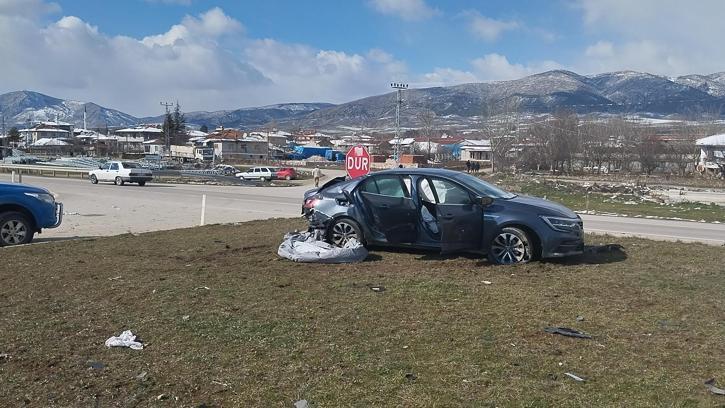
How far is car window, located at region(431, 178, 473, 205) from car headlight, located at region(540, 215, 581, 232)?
1.18 meters

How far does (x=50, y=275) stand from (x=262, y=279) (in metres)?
2.94

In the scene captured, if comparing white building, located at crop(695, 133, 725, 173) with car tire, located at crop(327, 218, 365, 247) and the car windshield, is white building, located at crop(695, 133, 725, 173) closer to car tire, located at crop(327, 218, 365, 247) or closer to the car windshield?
the car windshield

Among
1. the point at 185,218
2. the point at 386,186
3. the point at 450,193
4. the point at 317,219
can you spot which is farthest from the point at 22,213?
the point at 450,193

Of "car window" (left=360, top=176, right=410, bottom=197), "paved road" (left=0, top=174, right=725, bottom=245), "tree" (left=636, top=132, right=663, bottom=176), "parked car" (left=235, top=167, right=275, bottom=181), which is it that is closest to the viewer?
"car window" (left=360, top=176, right=410, bottom=197)

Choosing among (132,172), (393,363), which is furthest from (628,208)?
(132,172)

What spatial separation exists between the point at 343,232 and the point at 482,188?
2.44m

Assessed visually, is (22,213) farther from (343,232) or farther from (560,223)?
(560,223)

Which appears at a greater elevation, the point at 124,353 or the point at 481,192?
the point at 481,192

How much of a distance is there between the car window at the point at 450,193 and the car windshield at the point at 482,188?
8.4 inches

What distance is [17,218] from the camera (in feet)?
40.4

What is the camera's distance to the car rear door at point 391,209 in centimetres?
998

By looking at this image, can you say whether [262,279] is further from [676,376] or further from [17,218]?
[17,218]

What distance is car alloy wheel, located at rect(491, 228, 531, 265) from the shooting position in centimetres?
936

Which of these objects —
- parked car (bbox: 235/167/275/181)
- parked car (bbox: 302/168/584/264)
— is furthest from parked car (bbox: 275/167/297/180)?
parked car (bbox: 302/168/584/264)
